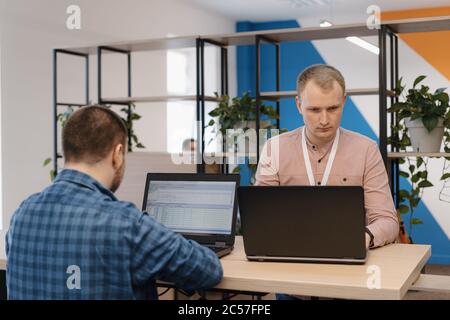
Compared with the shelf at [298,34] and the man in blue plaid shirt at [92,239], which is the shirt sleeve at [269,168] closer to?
the man in blue plaid shirt at [92,239]

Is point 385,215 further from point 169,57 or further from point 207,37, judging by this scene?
point 169,57

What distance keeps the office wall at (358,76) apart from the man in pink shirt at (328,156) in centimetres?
472

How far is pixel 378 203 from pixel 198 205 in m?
0.63

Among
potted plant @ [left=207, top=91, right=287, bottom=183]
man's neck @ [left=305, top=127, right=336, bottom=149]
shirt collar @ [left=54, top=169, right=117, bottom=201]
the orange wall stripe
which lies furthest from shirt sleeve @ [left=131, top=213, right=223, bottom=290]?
the orange wall stripe

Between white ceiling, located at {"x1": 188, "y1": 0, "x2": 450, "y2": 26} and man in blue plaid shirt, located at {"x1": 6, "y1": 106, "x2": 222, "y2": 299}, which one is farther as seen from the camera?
white ceiling, located at {"x1": 188, "y1": 0, "x2": 450, "y2": 26}

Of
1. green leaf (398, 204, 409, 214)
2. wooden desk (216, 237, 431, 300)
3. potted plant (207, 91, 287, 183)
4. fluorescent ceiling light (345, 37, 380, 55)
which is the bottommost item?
green leaf (398, 204, 409, 214)

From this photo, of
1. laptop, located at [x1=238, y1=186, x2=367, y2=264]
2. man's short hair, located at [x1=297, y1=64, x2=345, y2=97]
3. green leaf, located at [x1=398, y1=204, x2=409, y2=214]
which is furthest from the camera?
green leaf, located at [x1=398, y1=204, x2=409, y2=214]

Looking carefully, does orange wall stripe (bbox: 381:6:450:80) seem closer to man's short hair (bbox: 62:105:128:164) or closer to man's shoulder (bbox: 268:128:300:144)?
man's shoulder (bbox: 268:128:300:144)

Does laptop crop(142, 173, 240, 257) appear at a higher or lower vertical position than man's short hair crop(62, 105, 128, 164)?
lower

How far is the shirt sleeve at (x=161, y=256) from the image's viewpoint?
55.2 inches

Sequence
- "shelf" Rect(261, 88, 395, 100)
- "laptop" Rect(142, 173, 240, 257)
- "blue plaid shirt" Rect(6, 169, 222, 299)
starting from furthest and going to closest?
"shelf" Rect(261, 88, 395, 100) < "laptop" Rect(142, 173, 240, 257) < "blue plaid shirt" Rect(6, 169, 222, 299)

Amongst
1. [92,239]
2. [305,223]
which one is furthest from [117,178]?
[305,223]

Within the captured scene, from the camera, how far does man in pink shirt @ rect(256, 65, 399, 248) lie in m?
2.15
